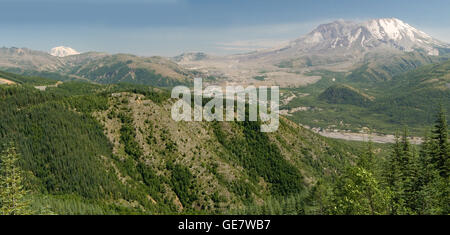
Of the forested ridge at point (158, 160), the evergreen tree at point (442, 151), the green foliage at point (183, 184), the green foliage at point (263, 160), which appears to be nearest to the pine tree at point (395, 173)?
the forested ridge at point (158, 160)

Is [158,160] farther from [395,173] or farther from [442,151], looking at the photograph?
[442,151]

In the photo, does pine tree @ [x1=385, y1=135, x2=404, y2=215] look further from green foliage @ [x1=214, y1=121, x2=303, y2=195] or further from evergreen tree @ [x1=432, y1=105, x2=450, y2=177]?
green foliage @ [x1=214, y1=121, x2=303, y2=195]

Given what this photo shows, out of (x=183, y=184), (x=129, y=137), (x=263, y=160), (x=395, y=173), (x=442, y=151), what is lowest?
(x=183, y=184)

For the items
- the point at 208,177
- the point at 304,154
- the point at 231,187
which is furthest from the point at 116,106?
the point at 304,154

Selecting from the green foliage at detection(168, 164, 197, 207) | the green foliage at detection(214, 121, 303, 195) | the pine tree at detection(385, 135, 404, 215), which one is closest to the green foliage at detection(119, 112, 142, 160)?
the green foliage at detection(168, 164, 197, 207)

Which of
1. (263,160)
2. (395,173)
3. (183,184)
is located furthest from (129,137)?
(395,173)

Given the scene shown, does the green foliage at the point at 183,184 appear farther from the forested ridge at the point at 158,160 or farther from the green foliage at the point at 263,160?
the green foliage at the point at 263,160

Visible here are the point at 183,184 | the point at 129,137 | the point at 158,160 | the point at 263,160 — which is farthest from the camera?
the point at 263,160

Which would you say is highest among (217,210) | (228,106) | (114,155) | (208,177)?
(228,106)

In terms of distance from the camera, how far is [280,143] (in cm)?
15375

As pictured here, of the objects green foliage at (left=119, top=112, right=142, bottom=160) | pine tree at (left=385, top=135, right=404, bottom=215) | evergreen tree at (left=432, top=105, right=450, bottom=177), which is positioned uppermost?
evergreen tree at (left=432, top=105, right=450, bottom=177)
